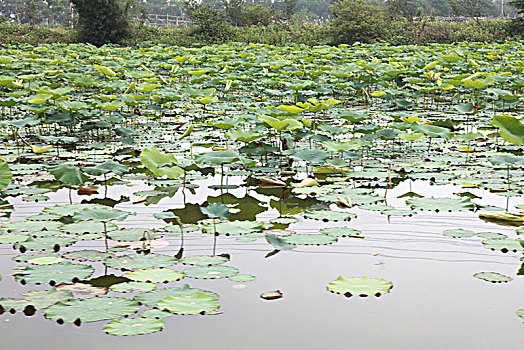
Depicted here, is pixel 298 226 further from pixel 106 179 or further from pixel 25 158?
pixel 25 158

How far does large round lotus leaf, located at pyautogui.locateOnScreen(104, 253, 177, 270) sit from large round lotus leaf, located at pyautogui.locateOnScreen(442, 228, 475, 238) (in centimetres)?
119

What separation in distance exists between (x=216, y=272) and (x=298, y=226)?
71 cm

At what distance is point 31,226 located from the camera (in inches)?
107

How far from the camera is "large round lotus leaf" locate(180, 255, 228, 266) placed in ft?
7.46

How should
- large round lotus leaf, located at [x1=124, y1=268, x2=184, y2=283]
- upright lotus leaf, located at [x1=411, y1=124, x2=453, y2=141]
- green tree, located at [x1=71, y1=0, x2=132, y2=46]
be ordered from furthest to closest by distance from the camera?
1. green tree, located at [x1=71, y1=0, x2=132, y2=46]
2. upright lotus leaf, located at [x1=411, y1=124, x2=453, y2=141]
3. large round lotus leaf, located at [x1=124, y1=268, x2=184, y2=283]

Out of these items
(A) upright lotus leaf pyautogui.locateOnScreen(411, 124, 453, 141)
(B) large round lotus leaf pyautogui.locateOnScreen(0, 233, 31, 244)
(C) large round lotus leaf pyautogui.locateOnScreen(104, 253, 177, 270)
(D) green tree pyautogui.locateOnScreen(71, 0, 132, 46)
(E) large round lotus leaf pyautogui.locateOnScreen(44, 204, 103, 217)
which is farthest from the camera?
(D) green tree pyautogui.locateOnScreen(71, 0, 132, 46)

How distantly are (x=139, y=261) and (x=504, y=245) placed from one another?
1.46 metres

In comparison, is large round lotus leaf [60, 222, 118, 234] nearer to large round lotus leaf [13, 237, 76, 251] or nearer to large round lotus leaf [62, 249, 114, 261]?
large round lotus leaf [13, 237, 76, 251]

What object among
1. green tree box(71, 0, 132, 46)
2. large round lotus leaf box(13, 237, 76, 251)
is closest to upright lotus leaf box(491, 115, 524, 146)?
large round lotus leaf box(13, 237, 76, 251)

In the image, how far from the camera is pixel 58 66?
33.9 feet

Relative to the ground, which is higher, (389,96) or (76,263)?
(389,96)

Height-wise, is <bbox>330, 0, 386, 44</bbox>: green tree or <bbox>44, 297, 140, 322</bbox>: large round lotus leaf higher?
<bbox>330, 0, 386, 44</bbox>: green tree

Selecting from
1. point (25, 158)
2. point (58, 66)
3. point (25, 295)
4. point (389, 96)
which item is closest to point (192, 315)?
point (25, 295)

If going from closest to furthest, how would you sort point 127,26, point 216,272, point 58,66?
point 216,272, point 58,66, point 127,26
